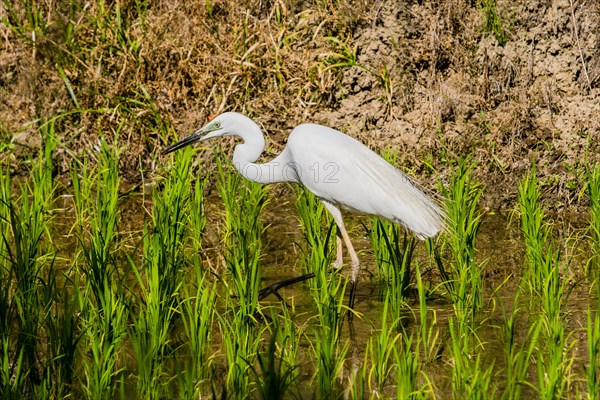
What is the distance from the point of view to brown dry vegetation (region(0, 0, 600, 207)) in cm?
812

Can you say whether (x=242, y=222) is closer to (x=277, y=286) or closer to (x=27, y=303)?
(x=277, y=286)

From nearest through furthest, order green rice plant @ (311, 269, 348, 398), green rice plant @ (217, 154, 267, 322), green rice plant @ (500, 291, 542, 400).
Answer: green rice plant @ (500, 291, 542, 400), green rice plant @ (311, 269, 348, 398), green rice plant @ (217, 154, 267, 322)

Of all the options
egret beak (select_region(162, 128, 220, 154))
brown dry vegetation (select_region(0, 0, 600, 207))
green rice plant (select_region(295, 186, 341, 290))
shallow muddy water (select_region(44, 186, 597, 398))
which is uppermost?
brown dry vegetation (select_region(0, 0, 600, 207))

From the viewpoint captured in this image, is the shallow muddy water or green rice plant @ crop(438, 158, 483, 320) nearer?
the shallow muddy water

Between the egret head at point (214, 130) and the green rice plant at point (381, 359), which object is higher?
the egret head at point (214, 130)

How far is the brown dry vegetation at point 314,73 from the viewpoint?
812cm

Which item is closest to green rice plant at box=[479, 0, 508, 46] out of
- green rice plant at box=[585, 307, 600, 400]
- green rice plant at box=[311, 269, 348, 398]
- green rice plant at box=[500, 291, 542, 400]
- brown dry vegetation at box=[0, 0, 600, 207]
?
brown dry vegetation at box=[0, 0, 600, 207]

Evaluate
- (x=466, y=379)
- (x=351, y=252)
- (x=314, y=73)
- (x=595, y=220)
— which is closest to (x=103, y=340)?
(x=466, y=379)

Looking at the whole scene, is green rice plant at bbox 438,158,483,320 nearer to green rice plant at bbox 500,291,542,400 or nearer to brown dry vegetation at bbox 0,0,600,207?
green rice plant at bbox 500,291,542,400

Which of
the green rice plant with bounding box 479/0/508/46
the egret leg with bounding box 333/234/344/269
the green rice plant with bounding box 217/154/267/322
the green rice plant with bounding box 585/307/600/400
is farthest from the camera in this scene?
the green rice plant with bounding box 479/0/508/46

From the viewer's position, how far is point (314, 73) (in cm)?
844

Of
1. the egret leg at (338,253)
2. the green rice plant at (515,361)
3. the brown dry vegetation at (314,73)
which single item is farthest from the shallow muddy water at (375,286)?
the brown dry vegetation at (314,73)

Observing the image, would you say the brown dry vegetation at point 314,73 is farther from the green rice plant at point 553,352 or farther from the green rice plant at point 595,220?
the green rice plant at point 553,352

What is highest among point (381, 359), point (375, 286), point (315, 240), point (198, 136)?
point (198, 136)
